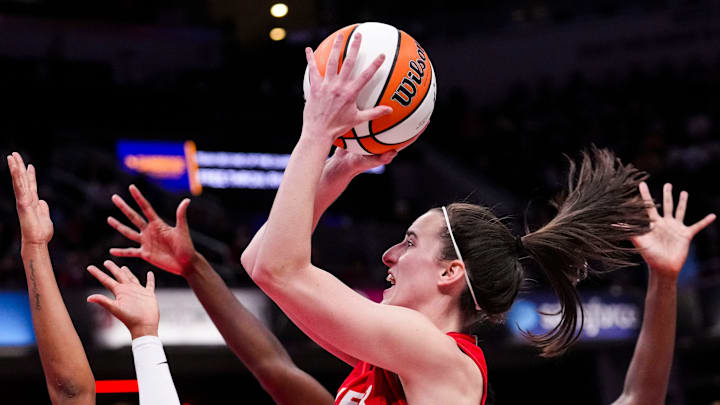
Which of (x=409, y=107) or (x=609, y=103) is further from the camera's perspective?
(x=609, y=103)

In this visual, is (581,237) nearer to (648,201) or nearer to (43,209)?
(648,201)

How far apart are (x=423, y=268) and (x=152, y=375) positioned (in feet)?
2.57

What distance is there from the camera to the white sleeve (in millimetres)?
2160

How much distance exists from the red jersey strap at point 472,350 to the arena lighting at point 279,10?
21.8 ft

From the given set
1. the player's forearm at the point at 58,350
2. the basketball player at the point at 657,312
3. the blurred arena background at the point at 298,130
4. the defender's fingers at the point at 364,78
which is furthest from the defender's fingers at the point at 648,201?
the blurred arena background at the point at 298,130

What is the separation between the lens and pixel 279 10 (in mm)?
9039

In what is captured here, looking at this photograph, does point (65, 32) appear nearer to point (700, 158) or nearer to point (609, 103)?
point (609, 103)

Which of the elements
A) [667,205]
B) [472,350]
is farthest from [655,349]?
[472,350]

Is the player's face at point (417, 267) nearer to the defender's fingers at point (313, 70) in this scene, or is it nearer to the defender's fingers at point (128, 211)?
the defender's fingers at point (313, 70)

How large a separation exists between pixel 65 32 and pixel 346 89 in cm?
1338

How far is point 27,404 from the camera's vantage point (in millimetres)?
10047

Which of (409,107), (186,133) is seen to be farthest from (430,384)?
(186,133)

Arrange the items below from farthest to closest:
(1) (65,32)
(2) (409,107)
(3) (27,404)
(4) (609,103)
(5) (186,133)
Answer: (4) (609,103), (1) (65,32), (5) (186,133), (3) (27,404), (2) (409,107)

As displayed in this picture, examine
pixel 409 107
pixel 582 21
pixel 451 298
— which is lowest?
pixel 451 298
